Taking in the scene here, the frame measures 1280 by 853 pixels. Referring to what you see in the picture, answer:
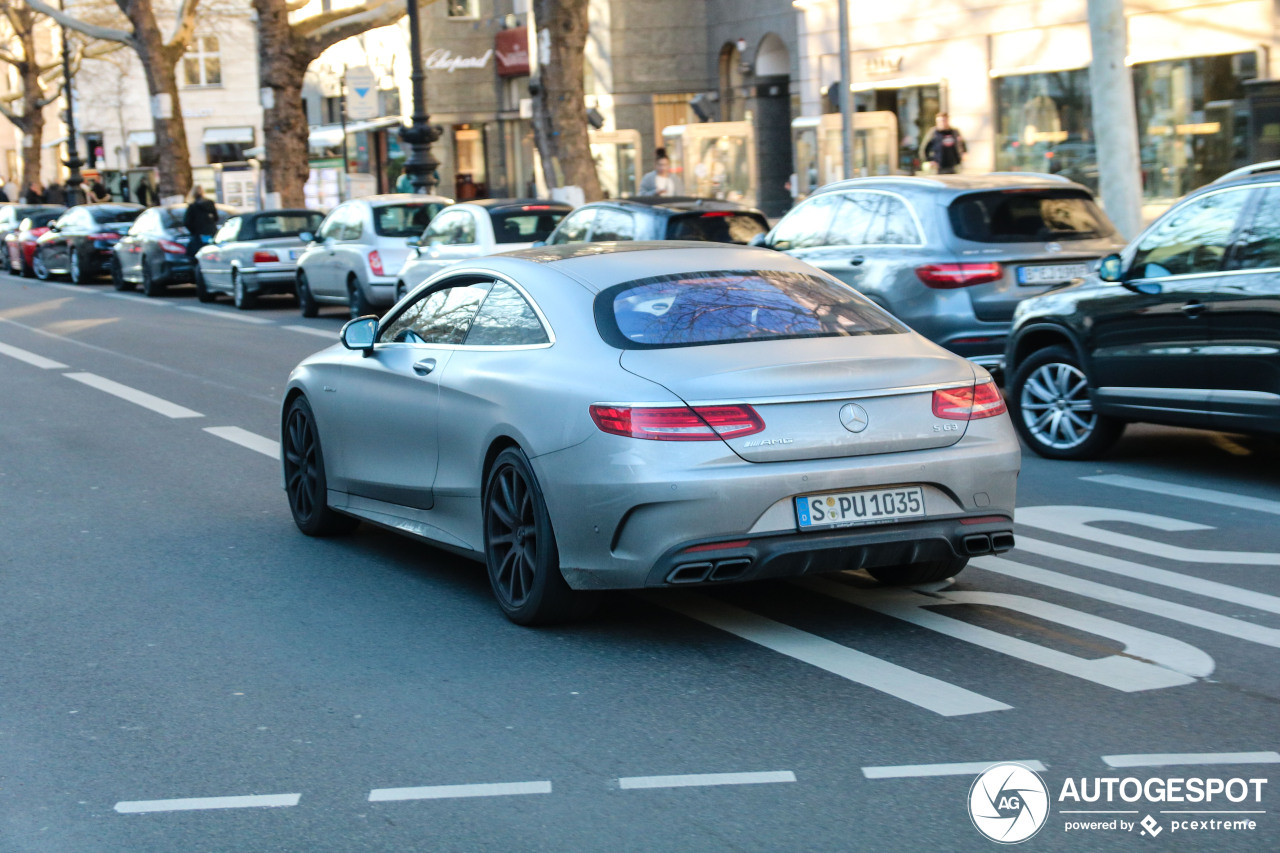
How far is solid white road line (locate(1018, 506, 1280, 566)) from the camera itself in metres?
7.54

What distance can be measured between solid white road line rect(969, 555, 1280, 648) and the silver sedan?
1.49 feet

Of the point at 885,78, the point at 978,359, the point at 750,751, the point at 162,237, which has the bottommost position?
the point at 750,751

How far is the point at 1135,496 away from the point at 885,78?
75.3 ft

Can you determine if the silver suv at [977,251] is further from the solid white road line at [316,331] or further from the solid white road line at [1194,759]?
the solid white road line at [316,331]

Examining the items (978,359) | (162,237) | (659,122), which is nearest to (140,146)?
(659,122)

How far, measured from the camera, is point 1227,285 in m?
9.19

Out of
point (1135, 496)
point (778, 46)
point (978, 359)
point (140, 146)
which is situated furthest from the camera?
point (140, 146)

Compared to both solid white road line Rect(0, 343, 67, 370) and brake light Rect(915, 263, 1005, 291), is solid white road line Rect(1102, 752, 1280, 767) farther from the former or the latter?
solid white road line Rect(0, 343, 67, 370)

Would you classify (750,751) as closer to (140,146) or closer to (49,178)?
(140,146)

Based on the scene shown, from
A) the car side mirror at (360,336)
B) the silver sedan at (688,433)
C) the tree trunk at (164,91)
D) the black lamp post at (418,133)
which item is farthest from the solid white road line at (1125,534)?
the tree trunk at (164,91)

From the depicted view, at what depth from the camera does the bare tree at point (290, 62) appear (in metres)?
34.8

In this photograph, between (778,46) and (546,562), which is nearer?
(546,562)

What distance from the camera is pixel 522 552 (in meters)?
6.54

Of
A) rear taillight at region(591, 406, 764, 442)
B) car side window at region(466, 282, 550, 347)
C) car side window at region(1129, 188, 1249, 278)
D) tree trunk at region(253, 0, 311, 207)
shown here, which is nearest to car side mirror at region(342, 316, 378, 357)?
car side window at region(466, 282, 550, 347)
